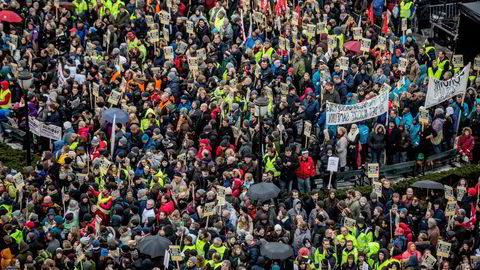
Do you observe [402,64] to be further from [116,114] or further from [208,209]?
[208,209]

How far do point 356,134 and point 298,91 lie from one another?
312cm

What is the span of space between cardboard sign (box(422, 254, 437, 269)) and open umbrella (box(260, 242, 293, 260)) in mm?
2927

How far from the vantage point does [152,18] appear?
152 feet

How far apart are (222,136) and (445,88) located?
226 inches

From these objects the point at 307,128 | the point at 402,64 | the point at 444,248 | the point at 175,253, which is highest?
the point at 402,64

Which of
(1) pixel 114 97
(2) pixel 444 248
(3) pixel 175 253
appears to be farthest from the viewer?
(1) pixel 114 97

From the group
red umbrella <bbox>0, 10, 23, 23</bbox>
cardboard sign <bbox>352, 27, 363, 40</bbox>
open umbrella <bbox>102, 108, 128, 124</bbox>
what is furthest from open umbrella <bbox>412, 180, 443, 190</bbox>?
red umbrella <bbox>0, 10, 23, 23</bbox>

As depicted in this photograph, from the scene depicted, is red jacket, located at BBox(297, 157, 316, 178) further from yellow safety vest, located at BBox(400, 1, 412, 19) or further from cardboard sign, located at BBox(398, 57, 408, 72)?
yellow safety vest, located at BBox(400, 1, 412, 19)

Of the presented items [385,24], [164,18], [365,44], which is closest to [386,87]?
[365,44]

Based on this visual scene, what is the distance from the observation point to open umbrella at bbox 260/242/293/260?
35.4m

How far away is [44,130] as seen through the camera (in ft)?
135

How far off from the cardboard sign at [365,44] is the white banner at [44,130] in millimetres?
8607

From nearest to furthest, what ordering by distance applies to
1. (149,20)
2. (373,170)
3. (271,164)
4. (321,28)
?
(373,170), (271,164), (321,28), (149,20)

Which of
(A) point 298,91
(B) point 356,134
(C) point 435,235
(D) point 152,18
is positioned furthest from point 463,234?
(D) point 152,18
